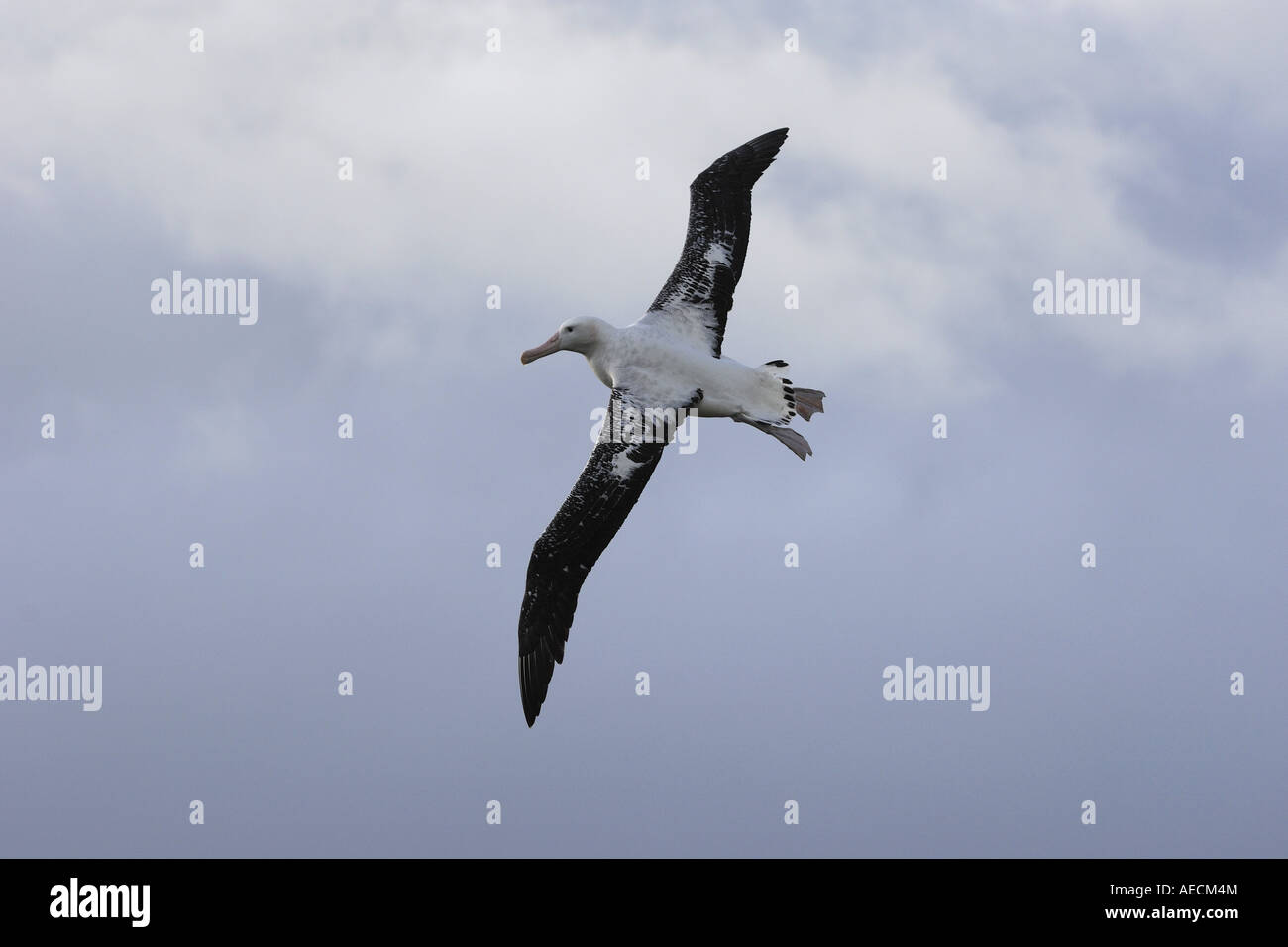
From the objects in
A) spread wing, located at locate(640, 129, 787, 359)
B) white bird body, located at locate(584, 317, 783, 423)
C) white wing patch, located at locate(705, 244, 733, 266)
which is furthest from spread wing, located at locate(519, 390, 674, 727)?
white wing patch, located at locate(705, 244, 733, 266)

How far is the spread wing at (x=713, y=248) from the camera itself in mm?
19984

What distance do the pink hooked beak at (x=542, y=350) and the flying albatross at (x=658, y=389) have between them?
0.02 metres

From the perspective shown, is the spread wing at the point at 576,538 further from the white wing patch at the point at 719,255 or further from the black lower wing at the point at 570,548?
the white wing patch at the point at 719,255

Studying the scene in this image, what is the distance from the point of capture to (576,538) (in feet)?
64.0

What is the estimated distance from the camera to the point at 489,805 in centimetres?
2067

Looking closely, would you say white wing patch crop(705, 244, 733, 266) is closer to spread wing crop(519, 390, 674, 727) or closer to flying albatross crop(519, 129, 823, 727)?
flying albatross crop(519, 129, 823, 727)

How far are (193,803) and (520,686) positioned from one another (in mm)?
6223

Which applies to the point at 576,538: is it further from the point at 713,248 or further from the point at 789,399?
the point at 713,248

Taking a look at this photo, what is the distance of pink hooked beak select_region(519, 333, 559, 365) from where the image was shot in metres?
19.8

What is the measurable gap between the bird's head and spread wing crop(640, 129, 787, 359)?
756mm

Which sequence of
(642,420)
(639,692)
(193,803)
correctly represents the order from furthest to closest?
(193,803), (639,692), (642,420)

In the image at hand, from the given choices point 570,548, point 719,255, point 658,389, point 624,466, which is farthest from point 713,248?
point 570,548

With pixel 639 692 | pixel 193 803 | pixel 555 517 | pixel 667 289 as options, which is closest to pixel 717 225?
pixel 667 289
